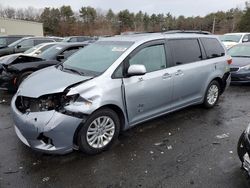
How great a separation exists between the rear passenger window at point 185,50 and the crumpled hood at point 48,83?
1881 mm

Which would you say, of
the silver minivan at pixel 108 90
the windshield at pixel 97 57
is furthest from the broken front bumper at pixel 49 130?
the windshield at pixel 97 57

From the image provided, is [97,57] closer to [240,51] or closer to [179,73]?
[179,73]

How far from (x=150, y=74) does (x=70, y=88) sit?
4.72 feet

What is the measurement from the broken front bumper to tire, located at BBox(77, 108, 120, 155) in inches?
6.0

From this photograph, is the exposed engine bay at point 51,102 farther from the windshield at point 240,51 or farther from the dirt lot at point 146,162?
the windshield at point 240,51

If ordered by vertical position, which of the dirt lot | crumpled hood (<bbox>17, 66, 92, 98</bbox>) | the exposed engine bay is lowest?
the dirt lot

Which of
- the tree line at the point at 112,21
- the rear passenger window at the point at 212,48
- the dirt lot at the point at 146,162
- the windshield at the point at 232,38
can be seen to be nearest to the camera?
the dirt lot at the point at 146,162

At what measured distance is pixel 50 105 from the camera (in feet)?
11.3

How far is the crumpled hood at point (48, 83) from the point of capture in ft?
11.5

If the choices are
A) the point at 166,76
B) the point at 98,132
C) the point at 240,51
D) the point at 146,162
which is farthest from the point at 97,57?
the point at 240,51

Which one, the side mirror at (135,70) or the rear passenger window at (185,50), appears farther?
the rear passenger window at (185,50)

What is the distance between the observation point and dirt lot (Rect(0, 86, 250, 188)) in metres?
3.12

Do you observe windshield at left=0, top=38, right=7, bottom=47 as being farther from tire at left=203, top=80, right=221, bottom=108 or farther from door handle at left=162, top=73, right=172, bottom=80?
door handle at left=162, top=73, right=172, bottom=80

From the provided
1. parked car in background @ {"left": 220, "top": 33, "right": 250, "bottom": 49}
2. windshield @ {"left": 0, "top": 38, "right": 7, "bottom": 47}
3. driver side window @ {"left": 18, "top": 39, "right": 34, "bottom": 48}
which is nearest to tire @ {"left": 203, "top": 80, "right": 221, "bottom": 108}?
parked car in background @ {"left": 220, "top": 33, "right": 250, "bottom": 49}
